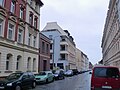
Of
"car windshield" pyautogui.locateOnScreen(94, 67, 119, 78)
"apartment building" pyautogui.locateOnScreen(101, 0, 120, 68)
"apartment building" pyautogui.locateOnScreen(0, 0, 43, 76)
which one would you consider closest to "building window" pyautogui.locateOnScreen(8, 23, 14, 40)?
"apartment building" pyautogui.locateOnScreen(0, 0, 43, 76)

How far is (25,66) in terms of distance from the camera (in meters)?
27.7

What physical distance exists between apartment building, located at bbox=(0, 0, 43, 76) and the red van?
40.6 feet

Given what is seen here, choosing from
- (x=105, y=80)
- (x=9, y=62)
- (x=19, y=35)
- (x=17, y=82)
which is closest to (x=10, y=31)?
(x=19, y=35)

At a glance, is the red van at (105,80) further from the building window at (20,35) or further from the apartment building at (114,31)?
the apartment building at (114,31)

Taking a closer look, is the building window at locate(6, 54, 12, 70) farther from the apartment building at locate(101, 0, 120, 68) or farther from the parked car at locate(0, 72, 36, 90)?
the apartment building at locate(101, 0, 120, 68)

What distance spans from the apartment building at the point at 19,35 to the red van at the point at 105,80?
12.4 m

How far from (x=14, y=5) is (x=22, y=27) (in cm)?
322

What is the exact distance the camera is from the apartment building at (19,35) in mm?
22078

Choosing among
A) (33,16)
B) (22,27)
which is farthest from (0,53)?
(33,16)

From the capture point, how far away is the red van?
459 inches

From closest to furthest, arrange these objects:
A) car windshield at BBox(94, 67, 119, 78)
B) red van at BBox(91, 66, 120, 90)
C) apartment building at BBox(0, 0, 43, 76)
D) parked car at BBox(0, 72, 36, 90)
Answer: red van at BBox(91, 66, 120, 90), car windshield at BBox(94, 67, 119, 78), parked car at BBox(0, 72, 36, 90), apartment building at BBox(0, 0, 43, 76)

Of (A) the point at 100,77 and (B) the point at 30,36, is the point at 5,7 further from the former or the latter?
(A) the point at 100,77

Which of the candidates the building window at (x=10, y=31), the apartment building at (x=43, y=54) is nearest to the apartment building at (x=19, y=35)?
the building window at (x=10, y=31)

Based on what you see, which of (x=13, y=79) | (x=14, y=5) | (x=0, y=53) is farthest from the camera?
(x=14, y=5)
